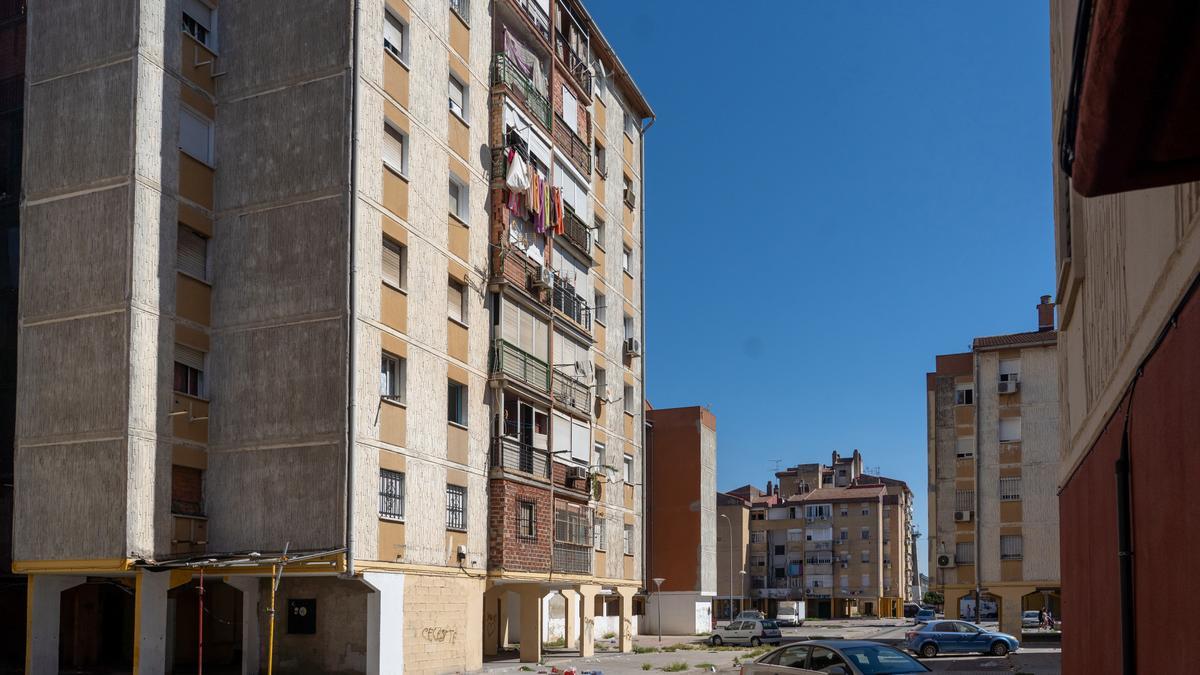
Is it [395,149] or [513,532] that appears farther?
[513,532]

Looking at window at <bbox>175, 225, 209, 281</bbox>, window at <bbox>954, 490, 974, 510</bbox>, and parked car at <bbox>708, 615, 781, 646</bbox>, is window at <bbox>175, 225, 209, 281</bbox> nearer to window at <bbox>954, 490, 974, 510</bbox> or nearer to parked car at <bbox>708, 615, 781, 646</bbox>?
parked car at <bbox>708, 615, 781, 646</bbox>

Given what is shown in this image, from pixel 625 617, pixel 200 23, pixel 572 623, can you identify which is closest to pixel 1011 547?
pixel 572 623

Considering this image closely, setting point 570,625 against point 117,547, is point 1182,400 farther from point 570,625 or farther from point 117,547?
point 570,625

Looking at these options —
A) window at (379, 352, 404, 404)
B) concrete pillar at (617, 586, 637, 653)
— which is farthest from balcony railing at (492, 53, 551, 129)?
concrete pillar at (617, 586, 637, 653)

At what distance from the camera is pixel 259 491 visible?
26375 millimetres

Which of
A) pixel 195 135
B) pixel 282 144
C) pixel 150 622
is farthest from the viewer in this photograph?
pixel 195 135

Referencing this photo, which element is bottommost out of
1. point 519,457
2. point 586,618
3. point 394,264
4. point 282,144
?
point 586,618

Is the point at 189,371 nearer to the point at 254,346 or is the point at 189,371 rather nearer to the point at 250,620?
the point at 254,346

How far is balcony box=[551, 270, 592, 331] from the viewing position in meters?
36.8

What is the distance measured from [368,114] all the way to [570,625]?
1030 inches

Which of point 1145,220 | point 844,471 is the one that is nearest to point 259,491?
point 1145,220

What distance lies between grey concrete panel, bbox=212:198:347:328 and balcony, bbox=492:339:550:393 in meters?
7.08

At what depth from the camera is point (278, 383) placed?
26.6 m

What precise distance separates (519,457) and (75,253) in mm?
12571
